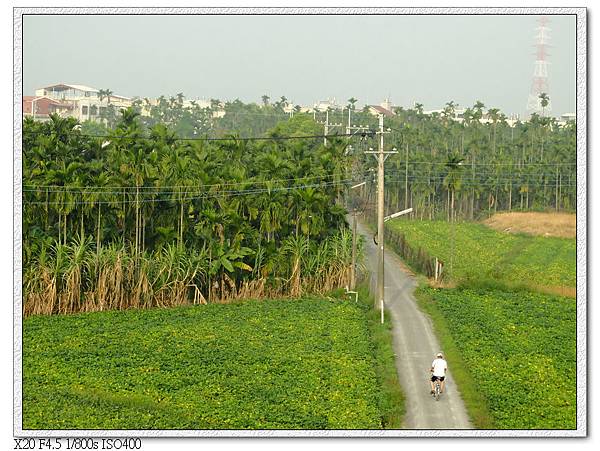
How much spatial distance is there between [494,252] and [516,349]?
20.9 m

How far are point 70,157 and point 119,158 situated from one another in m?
2.86

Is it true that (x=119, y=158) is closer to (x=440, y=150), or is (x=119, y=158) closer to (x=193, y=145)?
(x=193, y=145)

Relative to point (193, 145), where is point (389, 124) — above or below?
above

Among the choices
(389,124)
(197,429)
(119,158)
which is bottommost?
(197,429)

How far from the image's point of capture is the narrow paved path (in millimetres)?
19656

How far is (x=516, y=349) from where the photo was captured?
25.0 meters

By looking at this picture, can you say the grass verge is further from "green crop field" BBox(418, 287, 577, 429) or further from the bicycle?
the bicycle

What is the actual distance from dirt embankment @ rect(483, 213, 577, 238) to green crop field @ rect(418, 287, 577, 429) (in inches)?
805

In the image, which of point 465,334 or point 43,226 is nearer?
point 465,334

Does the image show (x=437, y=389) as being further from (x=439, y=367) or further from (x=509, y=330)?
(x=509, y=330)

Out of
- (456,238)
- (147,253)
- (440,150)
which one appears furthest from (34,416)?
(440,150)

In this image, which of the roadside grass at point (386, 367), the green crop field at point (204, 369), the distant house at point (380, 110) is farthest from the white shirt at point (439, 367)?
the distant house at point (380, 110)

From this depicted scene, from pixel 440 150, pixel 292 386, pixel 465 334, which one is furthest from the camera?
pixel 440 150

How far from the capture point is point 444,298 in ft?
104
